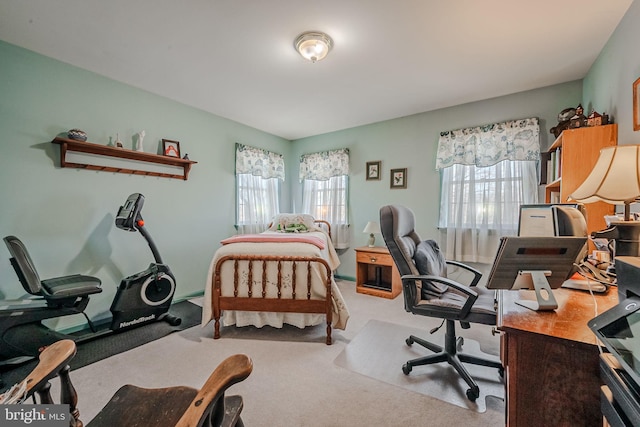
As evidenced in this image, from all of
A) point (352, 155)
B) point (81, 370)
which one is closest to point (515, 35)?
point (352, 155)

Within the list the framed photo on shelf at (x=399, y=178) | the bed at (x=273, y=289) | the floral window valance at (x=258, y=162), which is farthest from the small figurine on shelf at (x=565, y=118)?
the floral window valance at (x=258, y=162)

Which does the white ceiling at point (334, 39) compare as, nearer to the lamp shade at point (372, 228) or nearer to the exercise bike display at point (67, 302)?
the exercise bike display at point (67, 302)

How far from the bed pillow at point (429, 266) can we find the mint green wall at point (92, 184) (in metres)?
2.84

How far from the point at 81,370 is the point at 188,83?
2.70 m

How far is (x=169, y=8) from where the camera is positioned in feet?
5.70

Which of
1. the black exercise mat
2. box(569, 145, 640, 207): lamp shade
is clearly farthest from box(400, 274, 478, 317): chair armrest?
the black exercise mat

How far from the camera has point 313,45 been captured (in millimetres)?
2037

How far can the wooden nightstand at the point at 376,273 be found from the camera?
11.3 ft

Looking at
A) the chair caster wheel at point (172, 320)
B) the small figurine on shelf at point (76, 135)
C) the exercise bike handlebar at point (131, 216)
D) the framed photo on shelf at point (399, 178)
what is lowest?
the chair caster wheel at point (172, 320)

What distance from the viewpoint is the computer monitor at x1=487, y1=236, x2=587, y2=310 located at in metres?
0.98

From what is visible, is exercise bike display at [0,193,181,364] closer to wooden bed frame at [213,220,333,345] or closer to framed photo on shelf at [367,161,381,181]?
wooden bed frame at [213,220,333,345]

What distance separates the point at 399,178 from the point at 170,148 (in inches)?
121

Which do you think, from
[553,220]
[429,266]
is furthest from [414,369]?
[553,220]

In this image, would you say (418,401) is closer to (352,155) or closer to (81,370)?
(81,370)
